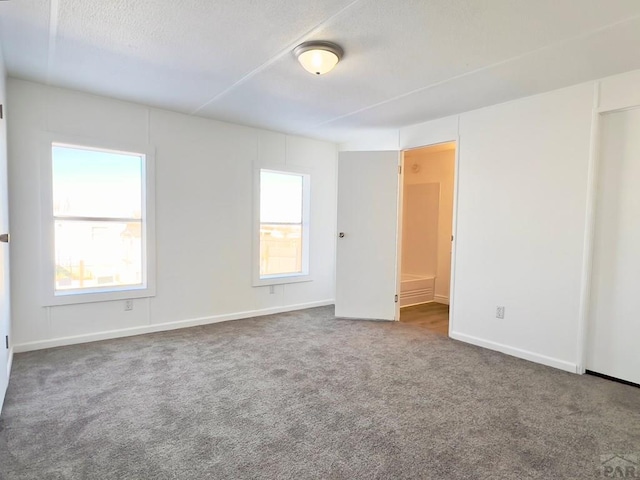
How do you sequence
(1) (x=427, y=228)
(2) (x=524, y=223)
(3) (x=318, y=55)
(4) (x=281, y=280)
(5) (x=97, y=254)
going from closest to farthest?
(3) (x=318, y=55), (2) (x=524, y=223), (5) (x=97, y=254), (4) (x=281, y=280), (1) (x=427, y=228)

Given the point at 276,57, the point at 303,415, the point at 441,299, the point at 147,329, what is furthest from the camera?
the point at 441,299

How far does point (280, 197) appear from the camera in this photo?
16.2 ft

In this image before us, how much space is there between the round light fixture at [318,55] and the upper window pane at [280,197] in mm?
2415

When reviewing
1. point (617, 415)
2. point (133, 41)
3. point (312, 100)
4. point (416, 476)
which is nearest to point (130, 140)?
point (133, 41)

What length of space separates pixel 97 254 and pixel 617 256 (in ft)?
15.6

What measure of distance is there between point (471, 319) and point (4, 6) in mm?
4351

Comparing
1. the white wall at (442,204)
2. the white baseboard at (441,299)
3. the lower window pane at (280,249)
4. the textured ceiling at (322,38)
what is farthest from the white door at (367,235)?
the white baseboard at (441,299)

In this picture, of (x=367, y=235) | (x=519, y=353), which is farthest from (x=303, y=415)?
(x=367, y=235)

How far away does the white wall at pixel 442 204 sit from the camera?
18.7 ft

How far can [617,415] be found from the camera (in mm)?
2213

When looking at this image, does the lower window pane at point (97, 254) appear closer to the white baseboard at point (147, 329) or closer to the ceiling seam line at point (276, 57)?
the white baseboard at point (147, 329)

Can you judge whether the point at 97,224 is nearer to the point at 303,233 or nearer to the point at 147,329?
the point at 147,329

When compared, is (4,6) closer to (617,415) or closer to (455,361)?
(455,361)

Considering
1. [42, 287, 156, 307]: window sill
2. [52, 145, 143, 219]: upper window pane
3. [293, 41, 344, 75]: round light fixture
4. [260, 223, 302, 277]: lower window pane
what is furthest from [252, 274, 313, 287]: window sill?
[293, 41, 344, 75]: round light fixture
